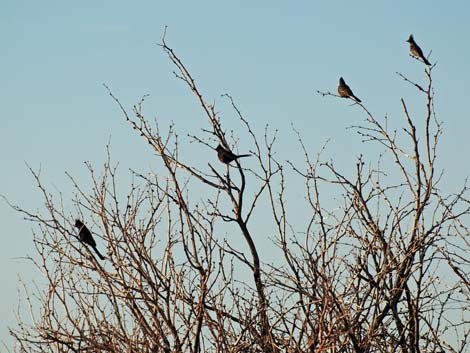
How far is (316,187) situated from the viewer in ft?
31.2

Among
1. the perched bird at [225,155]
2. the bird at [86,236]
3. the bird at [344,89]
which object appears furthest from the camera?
the bird at [344,89]

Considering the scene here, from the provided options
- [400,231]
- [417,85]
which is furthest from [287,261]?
[417,85]

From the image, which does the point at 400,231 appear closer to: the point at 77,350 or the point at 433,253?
the point at 433,253

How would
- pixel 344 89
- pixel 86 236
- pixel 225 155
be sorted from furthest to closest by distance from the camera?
pixel 344 89 < pixel 86 236 < pixel 225 155

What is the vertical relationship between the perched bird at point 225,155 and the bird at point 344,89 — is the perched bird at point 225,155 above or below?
below

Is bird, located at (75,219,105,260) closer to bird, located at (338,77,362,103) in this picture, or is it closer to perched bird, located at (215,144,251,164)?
perched bird, located at (215,144,251,164)

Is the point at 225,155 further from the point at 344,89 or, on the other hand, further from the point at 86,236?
the point at 344,89

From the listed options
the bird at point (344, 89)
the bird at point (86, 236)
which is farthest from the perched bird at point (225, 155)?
the bird at point (344, 89)

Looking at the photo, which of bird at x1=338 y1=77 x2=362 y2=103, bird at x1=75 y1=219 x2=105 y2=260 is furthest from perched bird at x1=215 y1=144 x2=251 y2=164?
bird at x1=338 y1=77 x2=362 y2=103

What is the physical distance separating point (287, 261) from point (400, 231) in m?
1.02

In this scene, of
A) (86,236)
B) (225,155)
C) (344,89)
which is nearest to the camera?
(225,155)

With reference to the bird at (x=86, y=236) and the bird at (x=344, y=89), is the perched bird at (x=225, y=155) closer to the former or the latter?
the bird at (x=86, y=236)

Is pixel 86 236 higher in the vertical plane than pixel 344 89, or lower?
lower

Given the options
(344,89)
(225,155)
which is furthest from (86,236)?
(344,89)
